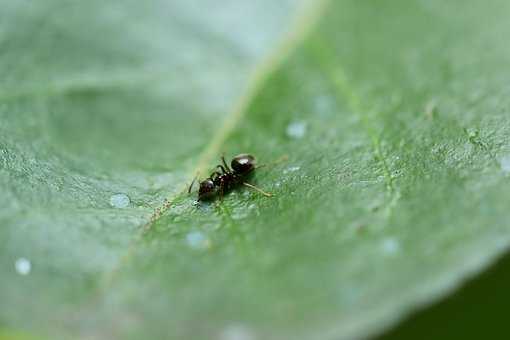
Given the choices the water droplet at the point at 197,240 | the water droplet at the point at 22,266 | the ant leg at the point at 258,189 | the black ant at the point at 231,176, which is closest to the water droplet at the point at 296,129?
the black ant at the point at 231,176

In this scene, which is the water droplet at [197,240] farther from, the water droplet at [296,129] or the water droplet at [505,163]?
the water droplet at [505,163]

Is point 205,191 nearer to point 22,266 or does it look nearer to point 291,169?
point 291,169

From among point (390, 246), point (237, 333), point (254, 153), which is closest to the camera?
point (237, 333)

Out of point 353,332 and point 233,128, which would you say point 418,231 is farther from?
point 233,128

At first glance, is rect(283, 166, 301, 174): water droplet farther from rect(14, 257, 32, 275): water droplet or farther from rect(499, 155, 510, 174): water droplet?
rect(14, 257, 32, 275): water droplet

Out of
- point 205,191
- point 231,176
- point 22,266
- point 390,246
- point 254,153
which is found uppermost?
point 254,153

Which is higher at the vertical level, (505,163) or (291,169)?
(291,169)

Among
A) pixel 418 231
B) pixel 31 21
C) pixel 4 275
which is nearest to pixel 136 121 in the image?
pixel 31 21

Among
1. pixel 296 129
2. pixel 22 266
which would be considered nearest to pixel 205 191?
pixel 296 129
